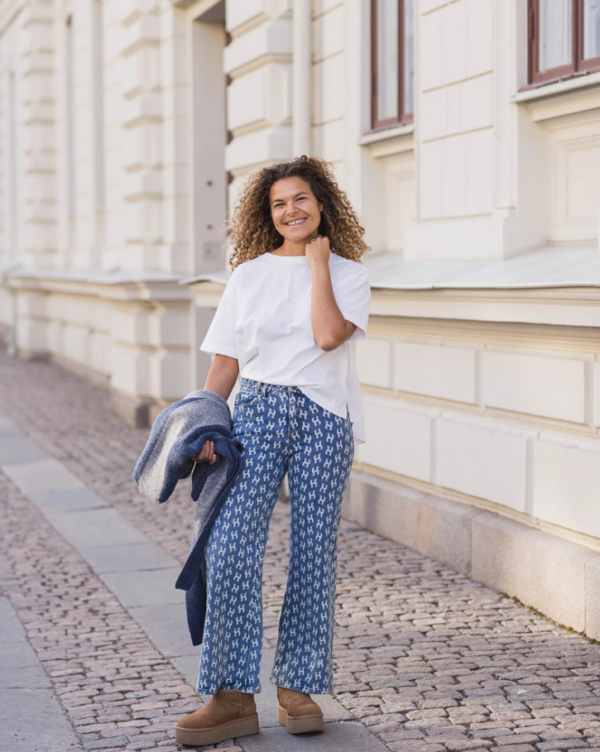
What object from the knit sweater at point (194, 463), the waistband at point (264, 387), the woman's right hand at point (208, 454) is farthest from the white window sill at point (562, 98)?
the woman's right hand at point (208, 454)

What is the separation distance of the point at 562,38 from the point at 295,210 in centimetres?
228

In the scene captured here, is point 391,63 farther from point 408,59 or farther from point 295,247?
point 295,247

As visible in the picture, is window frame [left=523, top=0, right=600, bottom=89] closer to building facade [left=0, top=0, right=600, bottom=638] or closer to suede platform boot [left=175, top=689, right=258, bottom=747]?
building facade [left=0, top=0, right=600, bottom=638]

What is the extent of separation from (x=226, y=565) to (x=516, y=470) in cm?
210

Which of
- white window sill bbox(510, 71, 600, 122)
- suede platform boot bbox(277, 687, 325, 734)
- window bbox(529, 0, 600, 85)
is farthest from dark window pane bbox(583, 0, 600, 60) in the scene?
suede platform boot bbox(277, 687, 325, 734)

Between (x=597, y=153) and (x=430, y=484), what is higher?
(x=597, y=153)

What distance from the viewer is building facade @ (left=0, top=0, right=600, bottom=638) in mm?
4875

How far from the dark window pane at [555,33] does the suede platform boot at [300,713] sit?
313cm

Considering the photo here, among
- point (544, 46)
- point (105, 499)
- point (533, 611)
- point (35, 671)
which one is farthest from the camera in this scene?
point (105, 499)

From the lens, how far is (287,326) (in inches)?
140

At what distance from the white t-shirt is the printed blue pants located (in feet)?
0.18

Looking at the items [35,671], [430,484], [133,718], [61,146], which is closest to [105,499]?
[430,484]

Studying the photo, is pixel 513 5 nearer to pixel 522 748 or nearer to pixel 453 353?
pixel 453 353

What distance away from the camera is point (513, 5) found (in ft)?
17.6
